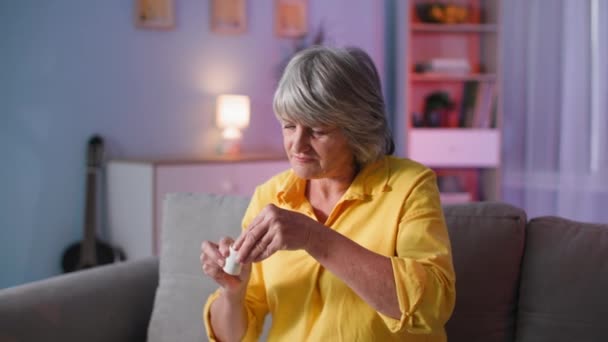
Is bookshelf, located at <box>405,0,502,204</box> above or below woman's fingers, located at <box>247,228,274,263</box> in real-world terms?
above

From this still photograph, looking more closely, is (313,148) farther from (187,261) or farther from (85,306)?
(85,306)

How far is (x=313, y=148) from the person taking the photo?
1227 mm

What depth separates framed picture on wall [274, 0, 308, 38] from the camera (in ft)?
13.4

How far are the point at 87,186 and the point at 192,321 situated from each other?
2.10m

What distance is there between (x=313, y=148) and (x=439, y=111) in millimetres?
2958

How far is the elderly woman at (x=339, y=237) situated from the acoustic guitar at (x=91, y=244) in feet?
7.66

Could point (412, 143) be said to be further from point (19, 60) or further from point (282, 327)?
point (282, 327)

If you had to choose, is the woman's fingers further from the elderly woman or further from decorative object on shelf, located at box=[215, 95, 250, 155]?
decorative object on shelf, located at box=[215, 95, 250, 155]

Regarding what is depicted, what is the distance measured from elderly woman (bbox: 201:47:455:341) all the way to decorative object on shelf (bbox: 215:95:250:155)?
95.3 inches

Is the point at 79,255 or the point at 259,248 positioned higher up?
the point at 259,248

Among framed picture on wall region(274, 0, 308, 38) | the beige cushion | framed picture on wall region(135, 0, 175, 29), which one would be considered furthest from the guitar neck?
the beige cushion

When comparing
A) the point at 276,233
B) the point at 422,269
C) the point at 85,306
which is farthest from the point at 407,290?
the point at 85,306

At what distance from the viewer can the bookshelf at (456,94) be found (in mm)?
3889

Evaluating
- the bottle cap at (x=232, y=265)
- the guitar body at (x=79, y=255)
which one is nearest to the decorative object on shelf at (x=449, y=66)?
the guitar body at (x=79, y=255)
